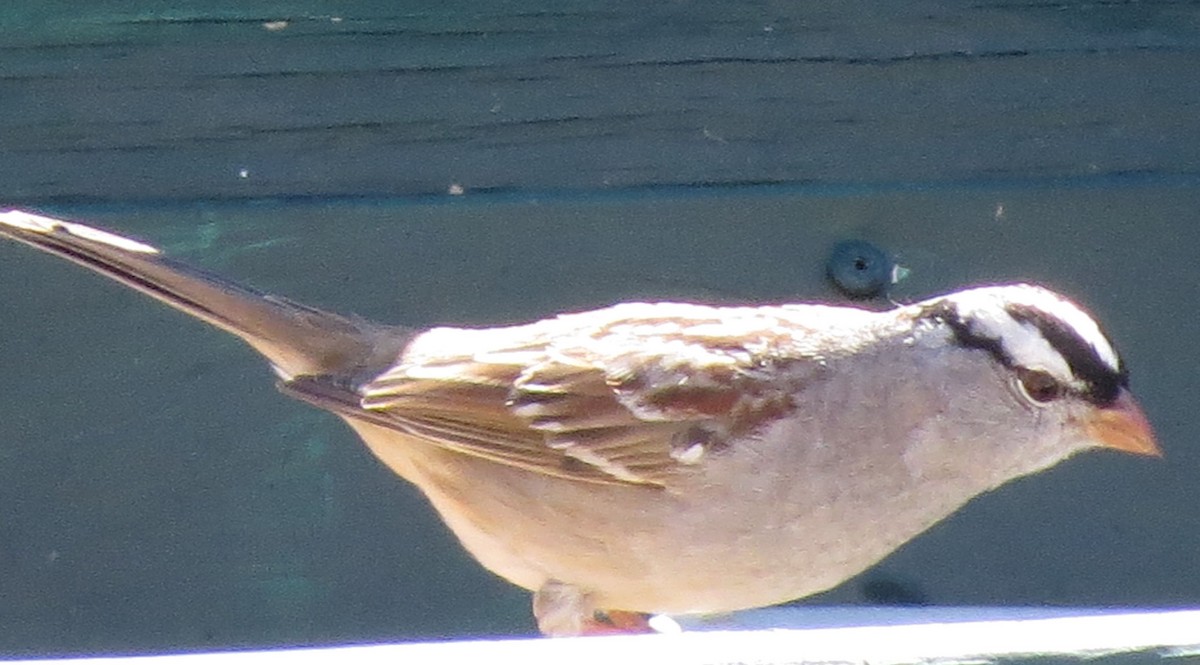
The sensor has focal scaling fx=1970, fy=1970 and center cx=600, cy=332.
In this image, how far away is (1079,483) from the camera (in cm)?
365

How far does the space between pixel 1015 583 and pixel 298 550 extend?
131 centimetres

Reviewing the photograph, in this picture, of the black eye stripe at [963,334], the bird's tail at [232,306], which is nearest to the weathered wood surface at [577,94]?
the bird's tail at [232,306]

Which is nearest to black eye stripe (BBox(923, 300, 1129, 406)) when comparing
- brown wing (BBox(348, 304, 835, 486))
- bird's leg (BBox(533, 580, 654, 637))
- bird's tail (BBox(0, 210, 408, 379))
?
brown wing (BBox(348, 304, 835, 486))

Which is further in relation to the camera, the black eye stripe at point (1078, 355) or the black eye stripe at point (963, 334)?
the black eye stripe at point (963, 334)

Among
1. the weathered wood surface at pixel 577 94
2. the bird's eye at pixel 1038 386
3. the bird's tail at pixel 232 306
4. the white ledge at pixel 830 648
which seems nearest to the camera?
the white ledge at pixel 830 648

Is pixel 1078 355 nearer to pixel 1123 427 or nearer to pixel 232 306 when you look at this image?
pixel 1123 427

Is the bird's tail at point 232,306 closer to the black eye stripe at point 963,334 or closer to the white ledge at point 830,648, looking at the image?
the black eye stripe at point 963,334

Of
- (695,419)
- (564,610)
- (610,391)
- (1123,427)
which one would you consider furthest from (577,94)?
(1123,427)

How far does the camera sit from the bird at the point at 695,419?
2781 mm

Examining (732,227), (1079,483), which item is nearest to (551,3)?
(732,227)

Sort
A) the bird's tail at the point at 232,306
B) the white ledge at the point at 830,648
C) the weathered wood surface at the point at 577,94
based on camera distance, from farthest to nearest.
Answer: the weathered wood surface at the point at 577,94 → the bird's tail at the point at 232,306 → the white ledge at the point at 830,648

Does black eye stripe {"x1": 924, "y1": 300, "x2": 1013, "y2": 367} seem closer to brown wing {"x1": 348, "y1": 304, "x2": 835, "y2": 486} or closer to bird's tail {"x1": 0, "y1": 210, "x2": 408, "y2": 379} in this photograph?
brown wing {"x1": 348, "y1": 304, "x2": 835, "y2": 486}

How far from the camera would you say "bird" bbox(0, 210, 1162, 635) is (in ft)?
9.12

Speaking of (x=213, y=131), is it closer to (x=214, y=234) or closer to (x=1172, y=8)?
(x=214, y=234)
